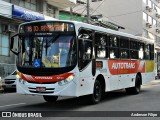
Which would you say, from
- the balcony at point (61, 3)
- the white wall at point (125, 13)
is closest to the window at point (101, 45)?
the balcony at point (61, 3)

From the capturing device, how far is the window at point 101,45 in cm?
1353

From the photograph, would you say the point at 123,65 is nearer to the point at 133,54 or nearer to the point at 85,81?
the point at 133,54

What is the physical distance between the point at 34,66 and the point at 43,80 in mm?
625

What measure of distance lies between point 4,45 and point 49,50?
1696 cm

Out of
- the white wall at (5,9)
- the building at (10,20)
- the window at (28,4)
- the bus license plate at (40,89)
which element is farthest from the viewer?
the window at (28,4)

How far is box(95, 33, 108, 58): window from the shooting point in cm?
1353

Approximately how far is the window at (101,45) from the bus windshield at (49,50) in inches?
78.5

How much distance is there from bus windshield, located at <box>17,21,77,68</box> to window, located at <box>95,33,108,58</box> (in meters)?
1.99

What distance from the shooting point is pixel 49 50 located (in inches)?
461

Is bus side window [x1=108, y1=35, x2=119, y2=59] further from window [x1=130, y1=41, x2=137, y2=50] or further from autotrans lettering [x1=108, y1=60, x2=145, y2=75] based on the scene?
window [x1=130, y1=41, x2=137, y2=50]

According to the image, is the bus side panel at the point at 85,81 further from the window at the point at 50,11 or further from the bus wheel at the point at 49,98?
the window at the point at 50,11

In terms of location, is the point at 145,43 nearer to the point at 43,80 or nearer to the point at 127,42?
the point at 127,42

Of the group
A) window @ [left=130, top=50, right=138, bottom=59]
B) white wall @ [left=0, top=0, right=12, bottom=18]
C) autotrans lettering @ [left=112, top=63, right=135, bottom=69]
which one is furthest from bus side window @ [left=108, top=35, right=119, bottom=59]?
white wall @ [left=0, top=0, right=12, bottom=18]

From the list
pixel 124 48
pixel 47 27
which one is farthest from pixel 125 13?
pixel 47 27
